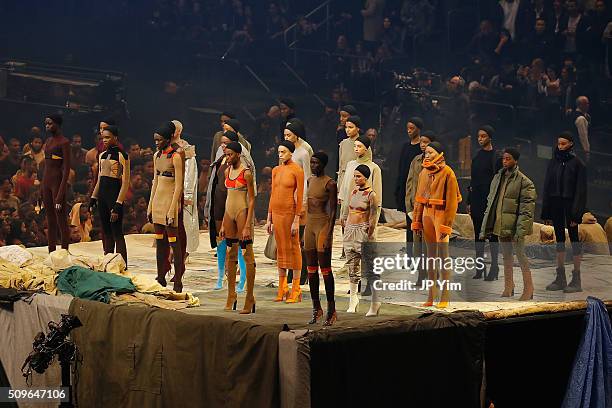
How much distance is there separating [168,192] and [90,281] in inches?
51.7

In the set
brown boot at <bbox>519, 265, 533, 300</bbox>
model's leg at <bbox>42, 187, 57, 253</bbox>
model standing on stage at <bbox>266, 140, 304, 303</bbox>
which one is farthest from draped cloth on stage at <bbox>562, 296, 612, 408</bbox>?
model's leg at <bbox>42, 187, 57, 253</bbox>

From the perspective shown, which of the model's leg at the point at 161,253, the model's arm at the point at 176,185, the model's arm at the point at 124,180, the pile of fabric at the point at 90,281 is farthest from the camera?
the model's arm at the point at 124,180

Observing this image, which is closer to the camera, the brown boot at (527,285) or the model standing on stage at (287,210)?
the model standing on stage at (287,210)

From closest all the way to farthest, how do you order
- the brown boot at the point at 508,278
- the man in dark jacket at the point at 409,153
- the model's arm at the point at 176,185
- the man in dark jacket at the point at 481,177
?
the brown boot at the point at 508,278
the model's arm at the point at 176,185
the man in dark jacket at the point at 481,177
the man in dark jacket at the point at 409,153

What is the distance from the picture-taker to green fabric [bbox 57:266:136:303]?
1084 centimetres

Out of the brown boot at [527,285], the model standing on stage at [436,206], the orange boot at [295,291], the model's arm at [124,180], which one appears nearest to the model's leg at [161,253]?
the model's arm at [124,180]

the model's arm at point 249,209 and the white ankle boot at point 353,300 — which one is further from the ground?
the model's arm at point 249,209

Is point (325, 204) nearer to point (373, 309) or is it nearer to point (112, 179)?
point (373, 309)

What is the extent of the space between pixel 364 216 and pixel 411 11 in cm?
906

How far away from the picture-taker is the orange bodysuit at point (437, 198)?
1112 centimetres

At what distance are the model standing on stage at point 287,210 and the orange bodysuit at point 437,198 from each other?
1133 mm

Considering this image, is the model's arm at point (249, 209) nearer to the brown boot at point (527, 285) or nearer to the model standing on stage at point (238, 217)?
the model standing on stage at point (238, 217)

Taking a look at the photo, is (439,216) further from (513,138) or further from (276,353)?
(513,138)

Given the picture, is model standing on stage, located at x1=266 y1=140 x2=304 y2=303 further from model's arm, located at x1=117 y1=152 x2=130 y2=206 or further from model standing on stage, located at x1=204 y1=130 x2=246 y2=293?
model's arm, located at x1=117 y1=152 x2=130 y2=206
